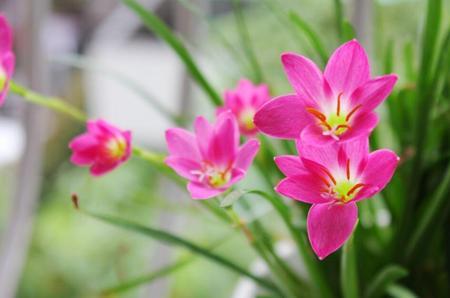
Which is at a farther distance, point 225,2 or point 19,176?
point 225,2

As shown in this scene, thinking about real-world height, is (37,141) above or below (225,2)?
above

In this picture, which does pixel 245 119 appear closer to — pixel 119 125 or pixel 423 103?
pixel 423 103

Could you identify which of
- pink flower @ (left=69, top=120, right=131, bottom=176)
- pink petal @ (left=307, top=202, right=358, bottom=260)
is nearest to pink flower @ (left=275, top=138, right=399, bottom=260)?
pink petal @ (left=307, top=202, right=358, bottom=260)

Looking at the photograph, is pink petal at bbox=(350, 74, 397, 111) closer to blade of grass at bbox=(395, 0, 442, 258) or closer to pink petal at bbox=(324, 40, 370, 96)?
pink petal at bbox=(324, 40, 370, 96)

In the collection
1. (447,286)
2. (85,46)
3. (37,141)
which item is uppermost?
(37,141)

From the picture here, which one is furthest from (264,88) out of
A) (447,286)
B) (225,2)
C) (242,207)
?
(225,2)

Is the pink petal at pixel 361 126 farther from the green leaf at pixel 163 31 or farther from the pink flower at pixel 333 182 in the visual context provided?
the green leaf at pixel 163 31

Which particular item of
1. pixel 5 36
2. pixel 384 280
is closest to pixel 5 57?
pixel 5 36

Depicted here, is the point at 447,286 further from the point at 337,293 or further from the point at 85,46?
the point at 85,46
